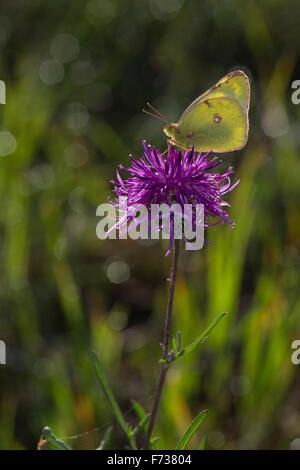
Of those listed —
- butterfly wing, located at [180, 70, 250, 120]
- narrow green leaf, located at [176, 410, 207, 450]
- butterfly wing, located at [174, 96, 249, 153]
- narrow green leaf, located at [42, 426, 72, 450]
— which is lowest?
narrow green leaf, located at [42, 426, 72, 450]

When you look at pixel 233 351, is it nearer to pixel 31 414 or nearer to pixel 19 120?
pixel 31 414

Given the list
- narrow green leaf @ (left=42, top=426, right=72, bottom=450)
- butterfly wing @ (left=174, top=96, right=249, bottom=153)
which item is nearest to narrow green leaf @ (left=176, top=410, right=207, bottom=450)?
narrow green leaf @ (left=42, top=426, right=72, bottom=450)

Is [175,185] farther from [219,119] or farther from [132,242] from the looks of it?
[132,242]

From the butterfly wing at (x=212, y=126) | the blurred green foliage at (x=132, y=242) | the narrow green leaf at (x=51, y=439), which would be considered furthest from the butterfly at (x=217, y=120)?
the blurred green foliage at (x=132, y=242)

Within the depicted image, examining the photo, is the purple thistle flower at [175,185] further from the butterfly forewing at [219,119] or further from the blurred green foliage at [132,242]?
the blurred green foliage at [132,242]

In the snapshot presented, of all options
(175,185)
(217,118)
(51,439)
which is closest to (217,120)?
(217,118)

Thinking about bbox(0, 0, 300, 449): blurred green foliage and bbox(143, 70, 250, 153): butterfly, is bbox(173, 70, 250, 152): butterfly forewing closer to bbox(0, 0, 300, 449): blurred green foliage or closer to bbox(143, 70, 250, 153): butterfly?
bbox(143, 70, 250, 153): butterfly

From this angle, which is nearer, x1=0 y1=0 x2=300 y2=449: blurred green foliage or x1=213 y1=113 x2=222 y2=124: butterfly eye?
x1=213 y1=113 x2=222 y2=124: butterfly eye
